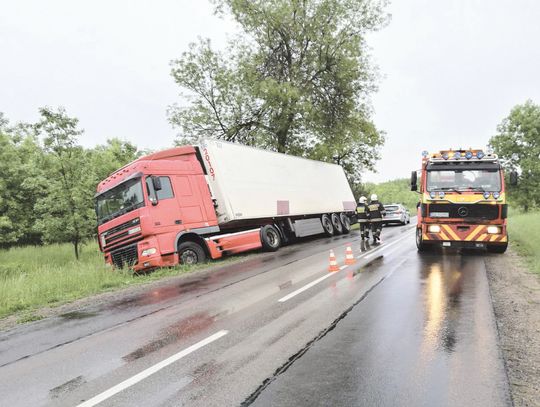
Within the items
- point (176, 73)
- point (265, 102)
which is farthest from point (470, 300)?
point (176, 73)

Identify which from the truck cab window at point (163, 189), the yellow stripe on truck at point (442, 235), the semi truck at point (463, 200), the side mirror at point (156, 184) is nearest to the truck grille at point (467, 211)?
the semi truck at point (463, 200)

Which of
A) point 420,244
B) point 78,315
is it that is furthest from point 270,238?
point 78,315

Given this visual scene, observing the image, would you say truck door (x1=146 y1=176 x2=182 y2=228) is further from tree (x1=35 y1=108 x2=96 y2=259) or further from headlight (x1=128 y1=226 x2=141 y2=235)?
tree (x1=35 y1=108 x2=96 y2=259)

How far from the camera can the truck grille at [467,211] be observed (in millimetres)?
10766

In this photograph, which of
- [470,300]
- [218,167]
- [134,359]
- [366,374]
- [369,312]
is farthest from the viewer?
[218,167]

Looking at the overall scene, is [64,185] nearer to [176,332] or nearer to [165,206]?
[165,206]

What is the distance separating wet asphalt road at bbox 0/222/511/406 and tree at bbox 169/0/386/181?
18.2m

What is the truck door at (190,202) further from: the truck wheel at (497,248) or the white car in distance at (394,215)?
the white car in distance at (394,215)

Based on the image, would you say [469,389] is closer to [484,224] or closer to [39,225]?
[484,224]

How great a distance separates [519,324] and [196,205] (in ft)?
29.6

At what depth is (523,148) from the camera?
4603 centimetres

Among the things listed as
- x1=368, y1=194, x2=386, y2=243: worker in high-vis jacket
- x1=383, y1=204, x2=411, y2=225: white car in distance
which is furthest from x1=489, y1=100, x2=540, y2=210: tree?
x1=368, y1=194, x2=386, y2=243: worker in high-vis jacket

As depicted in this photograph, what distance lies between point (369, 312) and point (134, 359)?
325 cm

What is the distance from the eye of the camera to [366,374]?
3658 millimetres
